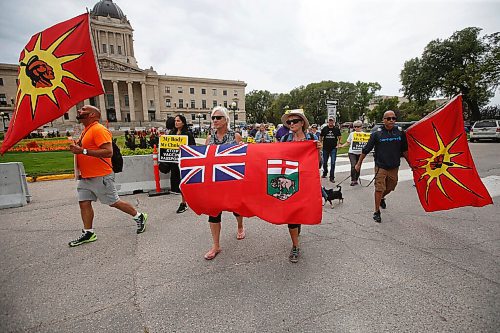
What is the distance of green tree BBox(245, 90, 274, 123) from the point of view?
320ft

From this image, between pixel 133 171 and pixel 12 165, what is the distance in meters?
2.49

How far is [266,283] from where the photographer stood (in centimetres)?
277

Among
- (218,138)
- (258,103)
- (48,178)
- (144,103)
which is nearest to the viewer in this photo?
(218,138)

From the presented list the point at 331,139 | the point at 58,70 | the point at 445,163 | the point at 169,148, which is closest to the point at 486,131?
the point at 331,139

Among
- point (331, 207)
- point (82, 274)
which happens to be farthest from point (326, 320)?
point (331, 207)

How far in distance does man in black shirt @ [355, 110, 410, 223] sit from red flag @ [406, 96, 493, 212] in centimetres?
28

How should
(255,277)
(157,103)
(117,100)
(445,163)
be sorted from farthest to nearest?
(157,103), (117,100), (445,163), (255,277)

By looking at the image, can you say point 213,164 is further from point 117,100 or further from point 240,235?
point 117,100

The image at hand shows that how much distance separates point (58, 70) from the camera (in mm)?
3273

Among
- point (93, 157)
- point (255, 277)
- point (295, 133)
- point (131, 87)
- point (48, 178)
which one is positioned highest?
point (131, 87)

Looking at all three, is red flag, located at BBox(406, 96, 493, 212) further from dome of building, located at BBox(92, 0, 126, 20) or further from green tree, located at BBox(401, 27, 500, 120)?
dome of building, located at BBox(92, 0, 126, 20)

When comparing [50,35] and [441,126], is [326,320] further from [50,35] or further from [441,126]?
[50,35]

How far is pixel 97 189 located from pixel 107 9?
3892 inches

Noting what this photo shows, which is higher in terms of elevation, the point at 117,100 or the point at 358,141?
the point at 117,100
